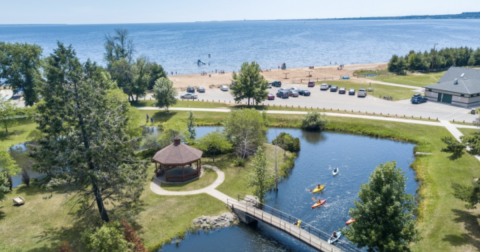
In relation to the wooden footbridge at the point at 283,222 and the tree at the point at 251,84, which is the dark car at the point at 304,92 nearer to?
the tree at the point at 251,84

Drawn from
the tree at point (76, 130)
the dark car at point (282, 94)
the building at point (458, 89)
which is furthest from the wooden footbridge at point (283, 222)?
the building at point (458, 89)

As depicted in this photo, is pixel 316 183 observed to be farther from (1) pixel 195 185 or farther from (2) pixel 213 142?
(1) pixel 195 185

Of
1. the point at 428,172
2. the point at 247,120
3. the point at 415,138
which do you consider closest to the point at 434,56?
the point at 415,138

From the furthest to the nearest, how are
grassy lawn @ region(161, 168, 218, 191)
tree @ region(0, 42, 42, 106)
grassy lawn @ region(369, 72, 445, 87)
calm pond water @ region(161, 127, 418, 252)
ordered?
grassy lawn @ region(369, 72, 445, 87) → tree @ region(0, 42, 42, 106) → grassy lawn @ region(161, 168, 218, 191) → calm pond water @ region(161, 127, 418, 252)

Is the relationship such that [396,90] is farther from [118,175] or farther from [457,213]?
[118,175]

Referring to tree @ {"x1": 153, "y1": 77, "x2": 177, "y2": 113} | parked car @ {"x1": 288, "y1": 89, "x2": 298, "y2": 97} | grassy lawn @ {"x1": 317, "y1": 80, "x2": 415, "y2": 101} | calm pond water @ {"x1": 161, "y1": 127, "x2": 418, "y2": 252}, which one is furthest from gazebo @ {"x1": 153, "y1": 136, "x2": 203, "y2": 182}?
grassy lawn @ {"x1": 317, "y1": 80, "x2": 415, "y2": 101}

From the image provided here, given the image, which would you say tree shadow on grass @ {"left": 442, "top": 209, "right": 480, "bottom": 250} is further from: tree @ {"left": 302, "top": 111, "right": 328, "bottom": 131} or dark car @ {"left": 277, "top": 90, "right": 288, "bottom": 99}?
dark car @ {"left": 277, "top": 90, "right": 288, "bottom": 99}
